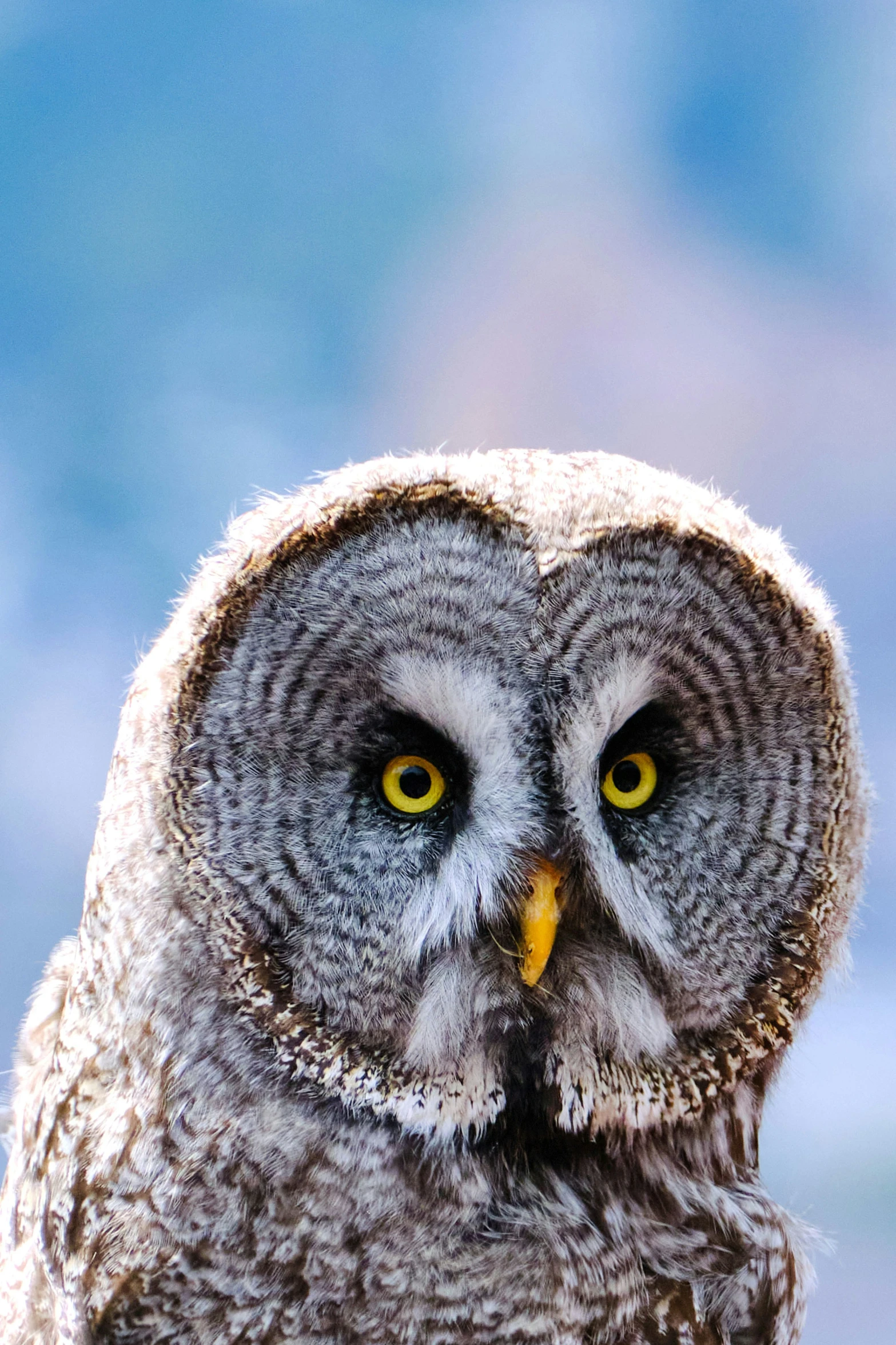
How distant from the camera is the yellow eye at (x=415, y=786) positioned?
1444 mm

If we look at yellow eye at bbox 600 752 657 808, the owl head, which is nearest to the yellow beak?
the owl head

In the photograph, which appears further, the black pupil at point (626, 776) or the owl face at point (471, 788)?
the black pupil at point (626, 776)

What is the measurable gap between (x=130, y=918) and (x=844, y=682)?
975 mm

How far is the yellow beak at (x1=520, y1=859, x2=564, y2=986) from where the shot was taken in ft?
4.48

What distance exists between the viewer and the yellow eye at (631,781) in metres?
1.48

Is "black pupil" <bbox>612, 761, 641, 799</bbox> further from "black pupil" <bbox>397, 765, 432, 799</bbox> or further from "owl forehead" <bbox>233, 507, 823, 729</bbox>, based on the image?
"black pupil" <bbox>397, 765, 432, 799</bbox>

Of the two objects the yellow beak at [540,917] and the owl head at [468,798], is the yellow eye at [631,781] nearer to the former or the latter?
the owl head at [468,798]

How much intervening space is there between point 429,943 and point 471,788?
0.60 feet

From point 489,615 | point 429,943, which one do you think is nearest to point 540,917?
point 429,943

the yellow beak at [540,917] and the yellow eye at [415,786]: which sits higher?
the yellow eye at [415,786]

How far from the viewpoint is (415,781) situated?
1.45 m

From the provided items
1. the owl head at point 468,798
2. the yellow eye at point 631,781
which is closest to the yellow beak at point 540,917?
the owl head at point 468,798

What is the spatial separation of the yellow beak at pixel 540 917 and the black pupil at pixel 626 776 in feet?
0.56

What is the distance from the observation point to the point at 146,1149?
1434mm
